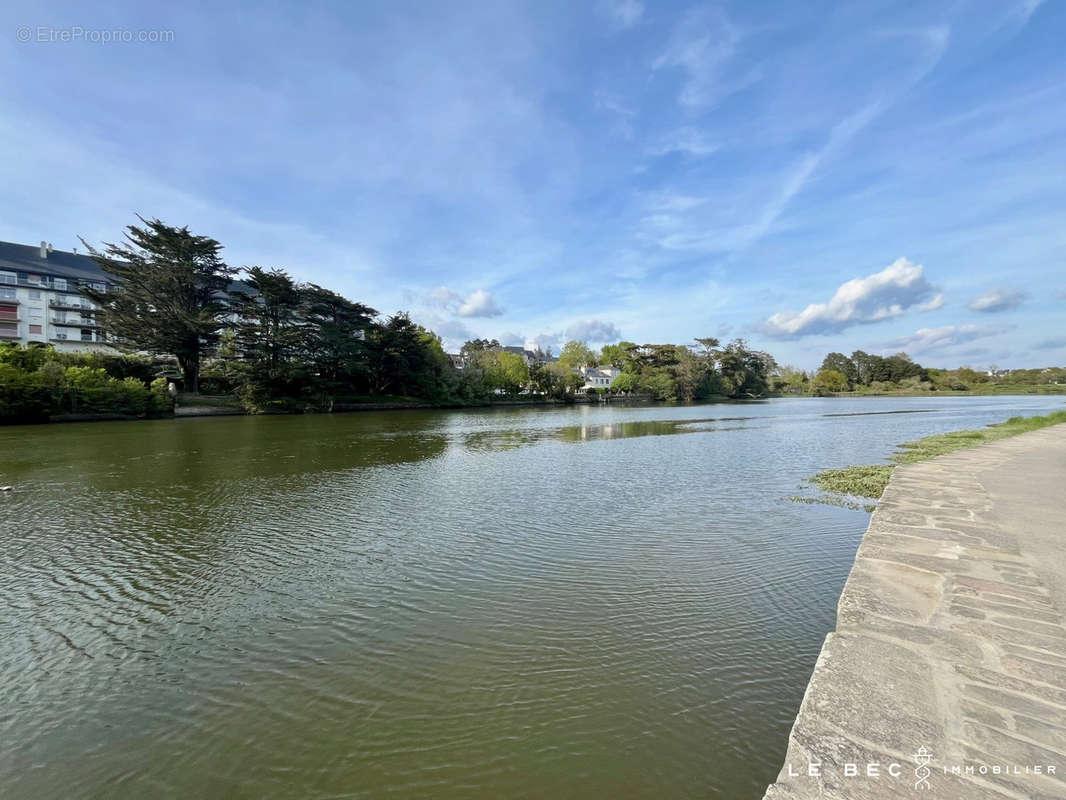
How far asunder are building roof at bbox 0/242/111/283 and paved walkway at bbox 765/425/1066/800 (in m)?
67.9

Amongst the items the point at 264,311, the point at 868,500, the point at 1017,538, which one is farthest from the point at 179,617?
the point at 264,311

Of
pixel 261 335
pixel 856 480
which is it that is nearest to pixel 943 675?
pixel 856 480

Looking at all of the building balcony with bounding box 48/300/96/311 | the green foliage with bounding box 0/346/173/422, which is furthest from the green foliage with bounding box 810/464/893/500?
the building balcony with bounding box 48/300/96/311

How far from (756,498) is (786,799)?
8550 mm

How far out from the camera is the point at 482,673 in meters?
3.89

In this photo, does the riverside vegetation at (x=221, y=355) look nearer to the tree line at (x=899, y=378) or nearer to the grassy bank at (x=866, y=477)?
the grassy bank at (x=866, y=477)

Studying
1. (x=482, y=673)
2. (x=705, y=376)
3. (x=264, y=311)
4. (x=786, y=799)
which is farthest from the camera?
(x=705, y=376)

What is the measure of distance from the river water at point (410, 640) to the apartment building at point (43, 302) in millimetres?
57255

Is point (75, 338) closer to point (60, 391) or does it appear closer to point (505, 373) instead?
point (60, 391)

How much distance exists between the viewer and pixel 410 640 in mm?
4449

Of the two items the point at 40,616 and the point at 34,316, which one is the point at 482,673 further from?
the point at 34,316

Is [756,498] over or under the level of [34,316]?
under

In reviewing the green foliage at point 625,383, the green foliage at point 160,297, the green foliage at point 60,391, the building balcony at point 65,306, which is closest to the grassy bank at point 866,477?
the green foliage at point 60,391

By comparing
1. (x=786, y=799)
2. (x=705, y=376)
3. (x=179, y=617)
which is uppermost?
(x=705, y=376)
